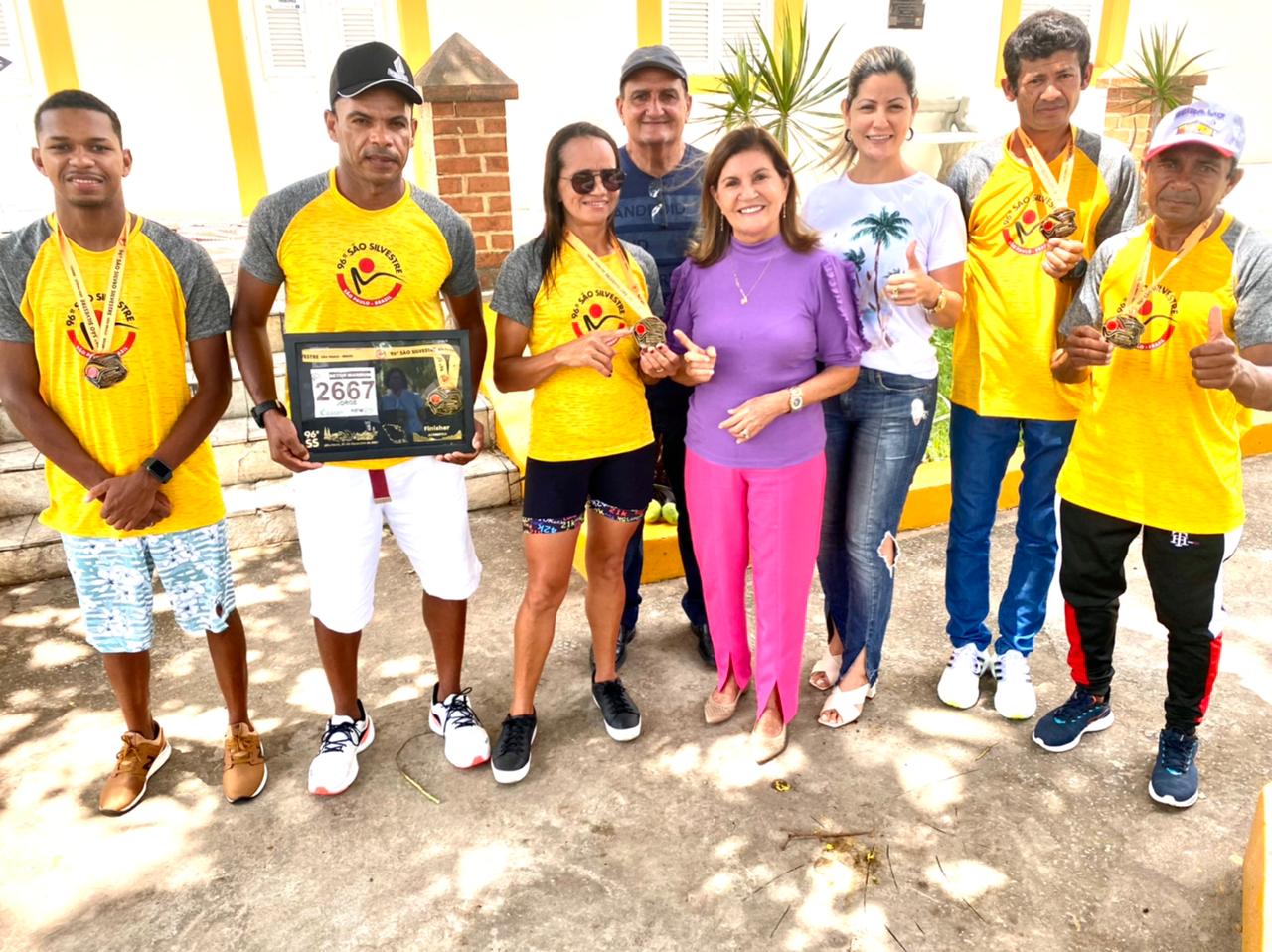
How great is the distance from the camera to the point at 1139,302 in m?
2.78

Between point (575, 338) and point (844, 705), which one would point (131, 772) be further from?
point (844, 705)

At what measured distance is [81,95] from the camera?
2748mm

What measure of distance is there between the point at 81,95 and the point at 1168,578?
3704 mm

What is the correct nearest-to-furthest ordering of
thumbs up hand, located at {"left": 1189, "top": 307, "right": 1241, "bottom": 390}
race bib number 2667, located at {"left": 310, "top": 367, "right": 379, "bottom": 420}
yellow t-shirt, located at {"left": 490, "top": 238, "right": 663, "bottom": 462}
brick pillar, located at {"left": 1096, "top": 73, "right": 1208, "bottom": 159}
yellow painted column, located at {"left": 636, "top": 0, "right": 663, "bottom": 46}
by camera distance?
thumbs up hand, located at {"left": 1189, "top": 307, "right": 1241, "bottom": 390}, race bib number 2667, located at {"left": 310, "top": 367, "right": 379, "bottom": 420}, yellow t-shirt, located at {"left": 490, "top": 238, "right": 663, "bottom": 462}, brick pillar, located at {"left": 1096, "top": 73, "right": 1208, "bottom": 159}, yellow painted column, located at {"left": 636, "top": 0, "right": 663, "bottom": 46}

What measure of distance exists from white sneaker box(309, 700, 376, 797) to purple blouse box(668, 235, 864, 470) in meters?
1.70

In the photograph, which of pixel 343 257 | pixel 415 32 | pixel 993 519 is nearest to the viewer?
pixel 343 257

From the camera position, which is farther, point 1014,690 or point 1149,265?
point 1014,690

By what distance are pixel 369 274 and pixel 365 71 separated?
1.97ft

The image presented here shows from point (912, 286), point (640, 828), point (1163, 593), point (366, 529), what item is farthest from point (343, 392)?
point (1163, 593)

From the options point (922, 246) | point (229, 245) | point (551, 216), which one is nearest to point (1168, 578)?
point (922, 246)

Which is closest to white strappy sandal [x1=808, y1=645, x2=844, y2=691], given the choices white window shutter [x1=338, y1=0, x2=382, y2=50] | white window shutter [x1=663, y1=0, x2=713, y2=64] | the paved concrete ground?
the paved concrete ground

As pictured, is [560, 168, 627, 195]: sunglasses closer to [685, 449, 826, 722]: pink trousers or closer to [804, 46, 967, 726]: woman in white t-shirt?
[804, 46, 967, 726]: woman in white t-shirt

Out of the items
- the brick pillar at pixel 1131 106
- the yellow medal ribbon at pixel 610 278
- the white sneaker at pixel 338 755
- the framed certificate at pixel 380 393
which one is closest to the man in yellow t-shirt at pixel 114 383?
the white sneaker at pixel 338 755

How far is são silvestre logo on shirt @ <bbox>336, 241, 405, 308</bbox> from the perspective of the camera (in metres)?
2.89
